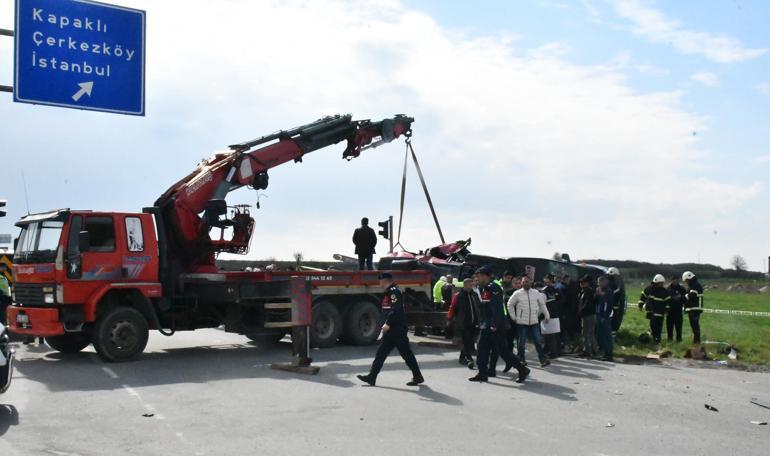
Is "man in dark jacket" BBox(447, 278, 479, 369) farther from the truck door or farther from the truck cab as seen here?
the truck door

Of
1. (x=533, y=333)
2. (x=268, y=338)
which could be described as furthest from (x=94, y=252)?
(x=533, y=333)

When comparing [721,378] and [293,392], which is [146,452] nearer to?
[293,392]

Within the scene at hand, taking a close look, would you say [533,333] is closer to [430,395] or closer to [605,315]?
[605,315]

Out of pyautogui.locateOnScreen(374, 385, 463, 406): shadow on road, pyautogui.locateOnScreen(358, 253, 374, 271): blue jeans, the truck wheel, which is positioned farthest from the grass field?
pyautogui.locateOnScreen(374, 385, 463, 406): shadow on road

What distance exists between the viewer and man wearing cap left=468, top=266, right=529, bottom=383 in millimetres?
12469

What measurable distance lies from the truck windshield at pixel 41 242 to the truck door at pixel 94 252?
0.91ft

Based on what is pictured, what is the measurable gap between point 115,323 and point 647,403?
8.79 m

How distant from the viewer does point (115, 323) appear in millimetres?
14109

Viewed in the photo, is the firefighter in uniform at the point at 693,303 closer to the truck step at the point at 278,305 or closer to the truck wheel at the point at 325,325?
the truck wheel at the point at 325,325

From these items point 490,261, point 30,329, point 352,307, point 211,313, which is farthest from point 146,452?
point 490,261

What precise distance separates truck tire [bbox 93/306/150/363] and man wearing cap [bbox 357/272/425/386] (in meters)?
4.47

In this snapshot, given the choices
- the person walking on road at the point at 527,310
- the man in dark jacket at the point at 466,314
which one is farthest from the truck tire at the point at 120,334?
the person walking on road at the point at 527,310

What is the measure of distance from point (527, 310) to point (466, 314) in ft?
3.48

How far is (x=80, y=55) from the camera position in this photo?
12844mm
